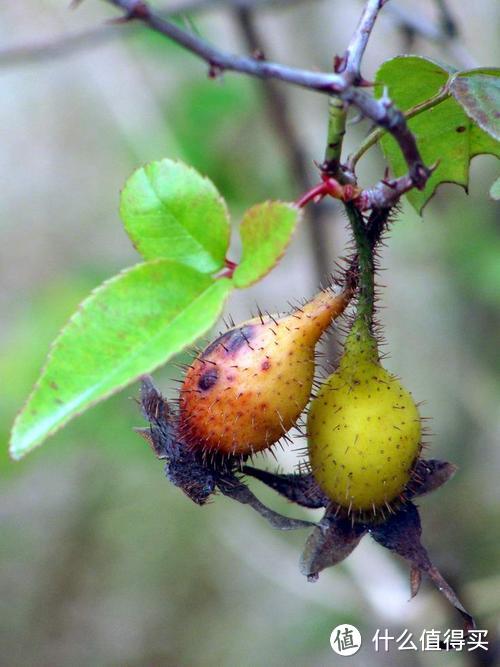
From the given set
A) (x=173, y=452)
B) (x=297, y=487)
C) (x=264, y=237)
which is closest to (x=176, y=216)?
(x=264, y=237)

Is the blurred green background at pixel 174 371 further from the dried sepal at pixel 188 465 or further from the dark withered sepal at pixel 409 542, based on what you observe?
the dried sepal at pixel 188 465

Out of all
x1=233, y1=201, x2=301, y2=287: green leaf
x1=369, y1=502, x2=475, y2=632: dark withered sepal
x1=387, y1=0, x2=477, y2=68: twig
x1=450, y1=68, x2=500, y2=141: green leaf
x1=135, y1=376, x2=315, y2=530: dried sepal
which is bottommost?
x1=369, y1=502, x2=475, y2=632: dark withered sepal

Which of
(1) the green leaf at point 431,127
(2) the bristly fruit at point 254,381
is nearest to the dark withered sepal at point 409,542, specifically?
(2) the bristly fruit at point 254,381

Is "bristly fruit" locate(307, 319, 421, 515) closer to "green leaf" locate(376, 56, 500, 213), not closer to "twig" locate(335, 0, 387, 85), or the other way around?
"green leaf" locate(376, 56, 500, 213)

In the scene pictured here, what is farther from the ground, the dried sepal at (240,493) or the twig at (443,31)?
the twig at (443,31)

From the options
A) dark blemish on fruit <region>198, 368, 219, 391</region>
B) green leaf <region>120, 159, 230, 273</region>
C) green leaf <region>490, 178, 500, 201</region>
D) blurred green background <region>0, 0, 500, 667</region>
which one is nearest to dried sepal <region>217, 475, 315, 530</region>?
dark blemish on fruit <region>198, 368, 219, 391</region>

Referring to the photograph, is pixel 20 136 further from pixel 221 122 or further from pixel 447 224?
pixel 447 224
